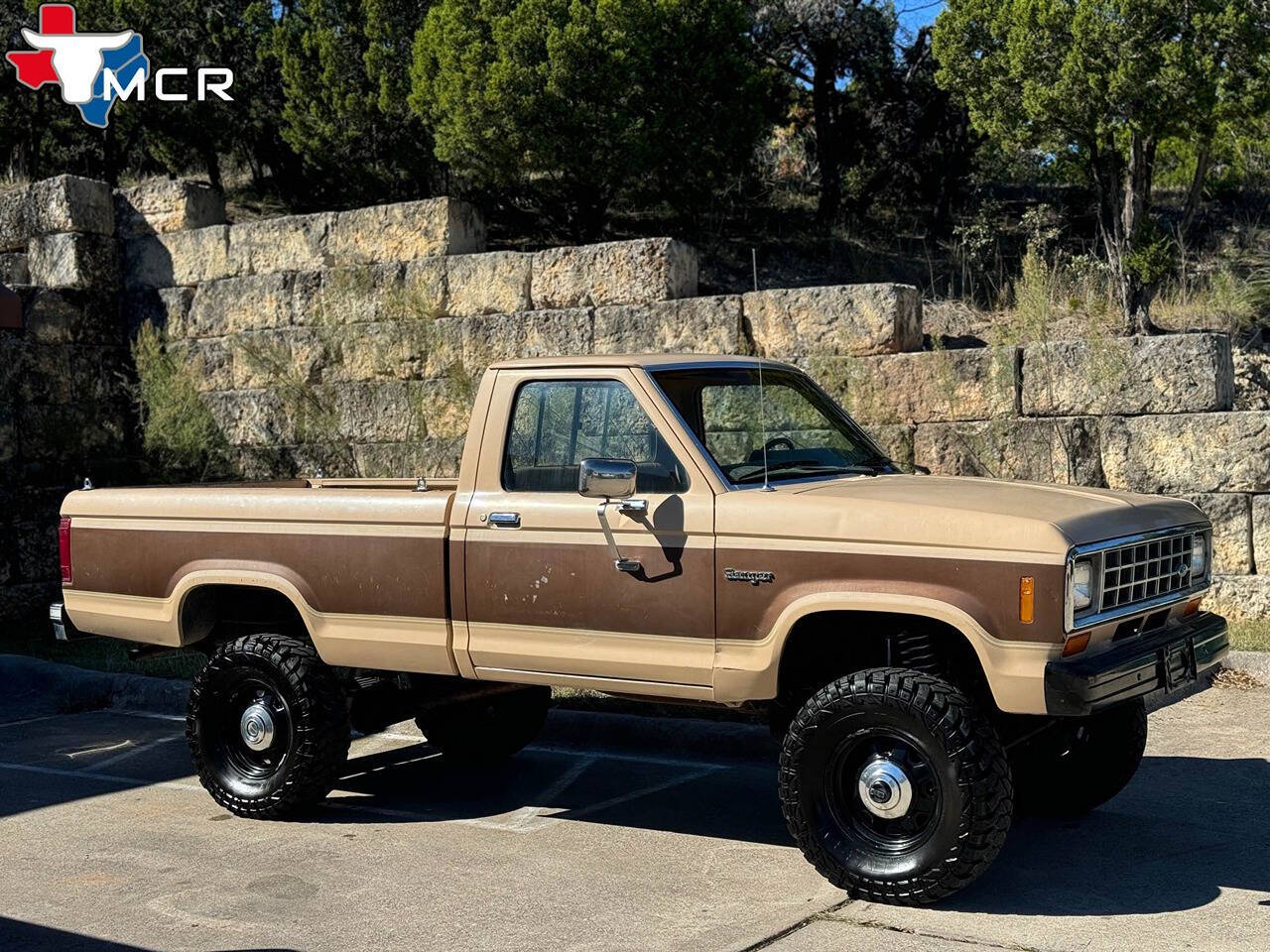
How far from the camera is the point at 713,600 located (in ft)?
18.2

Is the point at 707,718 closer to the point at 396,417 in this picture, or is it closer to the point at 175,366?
the point at 396,417

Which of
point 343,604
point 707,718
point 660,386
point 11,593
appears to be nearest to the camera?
point 660,386

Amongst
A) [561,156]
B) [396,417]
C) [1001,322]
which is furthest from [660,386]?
[561,156]

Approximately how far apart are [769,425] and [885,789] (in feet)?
5.96

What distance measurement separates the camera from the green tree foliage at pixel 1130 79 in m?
14.8

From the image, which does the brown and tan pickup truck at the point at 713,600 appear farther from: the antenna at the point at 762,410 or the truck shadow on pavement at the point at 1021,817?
the truck shadow on pavement at the point at 1021,817

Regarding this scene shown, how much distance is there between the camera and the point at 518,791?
7113 millimetres

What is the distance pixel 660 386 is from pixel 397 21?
1516cm

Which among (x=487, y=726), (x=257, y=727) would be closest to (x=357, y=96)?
(x=487, y=726)

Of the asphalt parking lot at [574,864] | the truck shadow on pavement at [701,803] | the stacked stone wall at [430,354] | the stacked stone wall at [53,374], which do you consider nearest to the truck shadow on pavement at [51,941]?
the asphalt parking lot at [574,864]

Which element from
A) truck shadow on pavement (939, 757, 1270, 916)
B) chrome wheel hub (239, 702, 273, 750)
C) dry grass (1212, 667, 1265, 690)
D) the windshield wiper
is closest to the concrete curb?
chrome wheel hub (239, 702, 273, 750)

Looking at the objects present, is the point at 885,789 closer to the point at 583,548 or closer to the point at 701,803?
the point at 583,548

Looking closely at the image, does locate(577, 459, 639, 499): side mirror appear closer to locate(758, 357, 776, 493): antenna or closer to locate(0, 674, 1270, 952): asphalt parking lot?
locate(758, 357, 776, 493): antenna

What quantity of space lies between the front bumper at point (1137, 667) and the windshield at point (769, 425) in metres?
1.51
